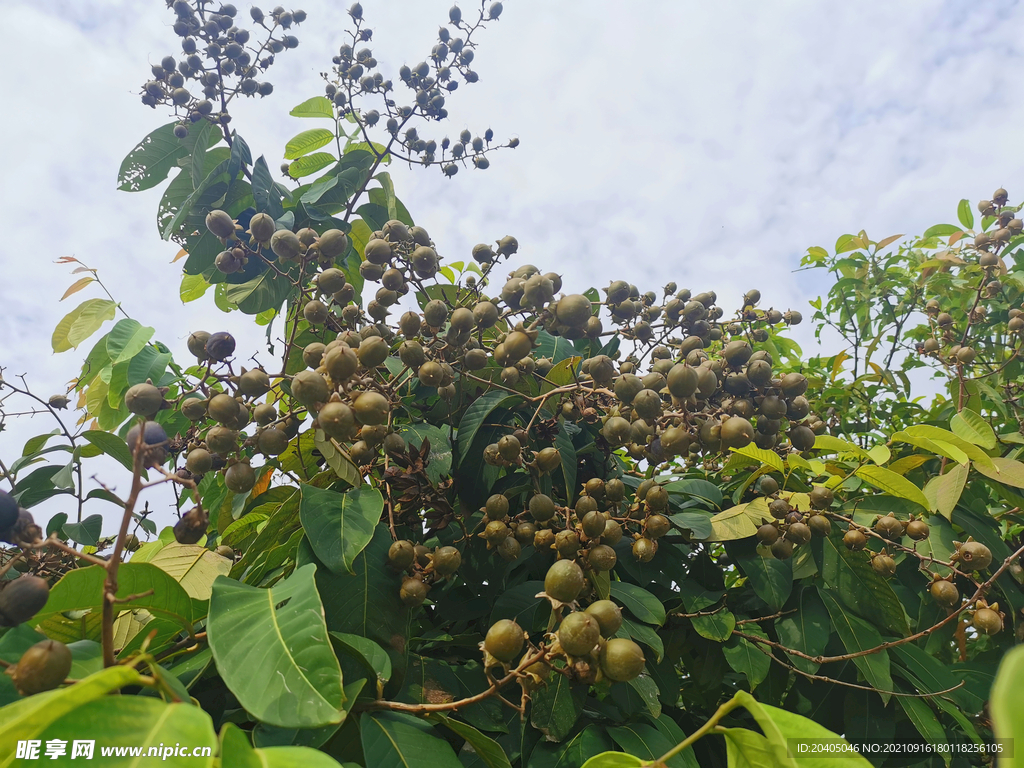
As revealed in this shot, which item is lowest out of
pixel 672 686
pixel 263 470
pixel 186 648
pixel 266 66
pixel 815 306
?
pixel 672 686

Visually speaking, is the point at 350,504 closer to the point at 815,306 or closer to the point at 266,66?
the point at 266,66

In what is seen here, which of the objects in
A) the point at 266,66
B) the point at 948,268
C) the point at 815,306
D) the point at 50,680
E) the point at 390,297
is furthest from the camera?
the point at 815,306

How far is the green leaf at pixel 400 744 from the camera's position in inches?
39.4

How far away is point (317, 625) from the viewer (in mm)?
952

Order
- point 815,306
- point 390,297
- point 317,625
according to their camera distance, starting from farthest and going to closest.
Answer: point 815,306, point 390,297, point 317,625

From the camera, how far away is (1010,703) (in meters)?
0.45

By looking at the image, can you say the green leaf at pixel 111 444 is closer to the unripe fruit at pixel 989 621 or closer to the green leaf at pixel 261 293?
the green leaf at pixel 261 293

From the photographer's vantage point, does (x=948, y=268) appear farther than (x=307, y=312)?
Yes

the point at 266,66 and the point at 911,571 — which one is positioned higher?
the point at 266,66

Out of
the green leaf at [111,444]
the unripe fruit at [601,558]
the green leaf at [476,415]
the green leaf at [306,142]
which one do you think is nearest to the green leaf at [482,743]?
the unripe fruit at [601,558]

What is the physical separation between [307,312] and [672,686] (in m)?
1.37

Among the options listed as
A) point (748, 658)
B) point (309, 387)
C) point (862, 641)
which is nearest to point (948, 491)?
point (862, 641)

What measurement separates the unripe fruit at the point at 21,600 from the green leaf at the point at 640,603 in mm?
1135

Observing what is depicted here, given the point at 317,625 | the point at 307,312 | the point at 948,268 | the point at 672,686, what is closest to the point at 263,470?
the point at 307,312
